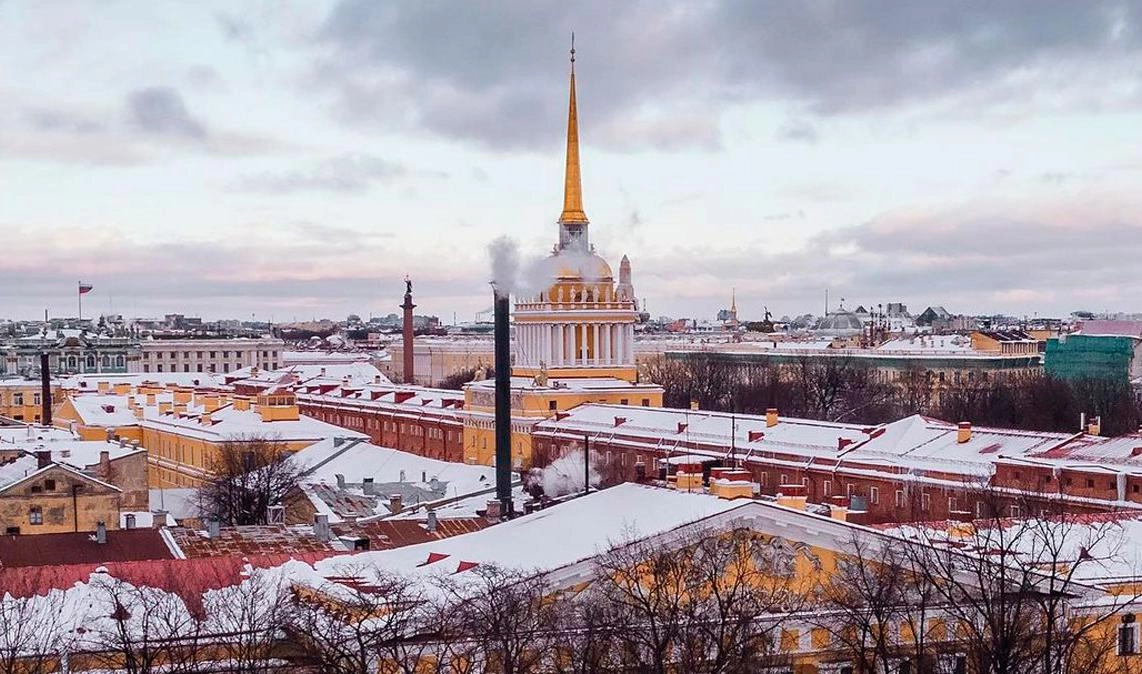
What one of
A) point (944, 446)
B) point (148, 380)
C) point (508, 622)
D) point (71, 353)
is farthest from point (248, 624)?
point (71, 353)

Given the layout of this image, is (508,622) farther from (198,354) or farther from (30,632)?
(198,354)

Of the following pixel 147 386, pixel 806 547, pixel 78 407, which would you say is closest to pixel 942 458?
pixel 806 547

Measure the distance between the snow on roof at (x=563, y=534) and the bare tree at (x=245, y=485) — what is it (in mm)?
21088

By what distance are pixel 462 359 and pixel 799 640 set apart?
12578 centimetres

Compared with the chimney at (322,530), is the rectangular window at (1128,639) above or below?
below

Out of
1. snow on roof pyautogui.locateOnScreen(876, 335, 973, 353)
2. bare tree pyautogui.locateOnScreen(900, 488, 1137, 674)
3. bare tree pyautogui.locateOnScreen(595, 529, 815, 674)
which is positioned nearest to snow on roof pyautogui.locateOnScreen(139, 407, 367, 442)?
bare tree pyautogui.locateOnScreen(900, 488, 1137, 674)

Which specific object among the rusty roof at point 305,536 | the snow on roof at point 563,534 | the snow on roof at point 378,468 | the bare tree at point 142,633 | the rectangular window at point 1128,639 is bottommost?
the snow on roof at point 378,468

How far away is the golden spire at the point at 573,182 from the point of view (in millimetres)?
72688

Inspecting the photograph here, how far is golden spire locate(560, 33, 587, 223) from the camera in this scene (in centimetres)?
7269

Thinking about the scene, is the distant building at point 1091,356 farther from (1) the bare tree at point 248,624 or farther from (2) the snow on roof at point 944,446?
(1) the bare tree at point 248,624

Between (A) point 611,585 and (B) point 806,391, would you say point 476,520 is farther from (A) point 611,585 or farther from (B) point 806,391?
(B) point 806,391

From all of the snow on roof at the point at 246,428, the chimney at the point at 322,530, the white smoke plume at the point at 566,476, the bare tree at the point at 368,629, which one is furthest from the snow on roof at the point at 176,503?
the bare tree at the point at 368,629

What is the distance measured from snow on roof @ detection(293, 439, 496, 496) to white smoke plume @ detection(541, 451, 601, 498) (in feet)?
6.33

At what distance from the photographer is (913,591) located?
20.9 metres
